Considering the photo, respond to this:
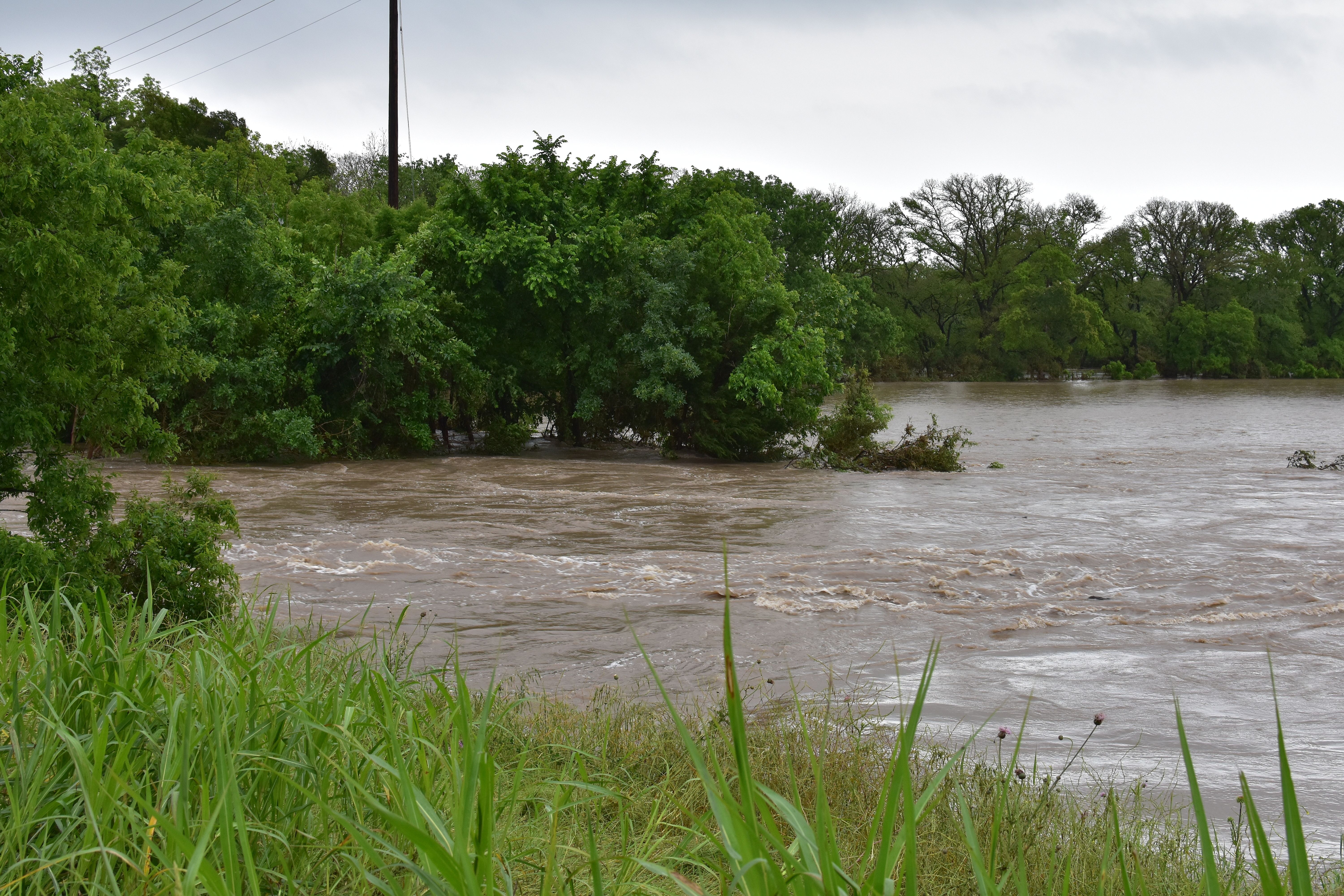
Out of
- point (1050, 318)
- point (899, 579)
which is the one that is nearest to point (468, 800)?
point (899, 579)

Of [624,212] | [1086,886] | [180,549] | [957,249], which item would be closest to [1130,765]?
[1086,886]

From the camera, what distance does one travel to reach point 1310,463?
70.8 ft

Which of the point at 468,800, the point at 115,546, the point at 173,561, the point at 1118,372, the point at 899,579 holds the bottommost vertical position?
the point at 899,579

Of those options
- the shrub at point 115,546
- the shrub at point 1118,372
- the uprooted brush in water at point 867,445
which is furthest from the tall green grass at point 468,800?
the shrub at point 1118,372

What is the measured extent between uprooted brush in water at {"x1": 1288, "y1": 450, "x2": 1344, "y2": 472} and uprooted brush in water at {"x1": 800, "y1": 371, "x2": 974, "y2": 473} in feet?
21.2

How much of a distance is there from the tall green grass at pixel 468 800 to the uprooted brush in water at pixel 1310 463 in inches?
775

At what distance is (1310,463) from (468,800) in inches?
918

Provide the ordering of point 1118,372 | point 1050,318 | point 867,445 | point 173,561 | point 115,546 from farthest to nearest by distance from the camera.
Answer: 1. point 1118,372
2. point 1050,318
3. point 867,445
4. point 173,561
5. point 115,546

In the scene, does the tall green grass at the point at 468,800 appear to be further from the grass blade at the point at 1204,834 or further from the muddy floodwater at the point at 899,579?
the muddy floodwater at the point at 899,579

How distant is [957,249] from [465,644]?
77.7 m

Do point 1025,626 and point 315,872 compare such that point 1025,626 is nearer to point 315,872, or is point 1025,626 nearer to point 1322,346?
point 315,872

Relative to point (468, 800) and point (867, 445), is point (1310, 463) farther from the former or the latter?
point (468, 800)

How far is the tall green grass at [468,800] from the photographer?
1.91 metres

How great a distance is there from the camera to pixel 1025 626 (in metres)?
9.09
